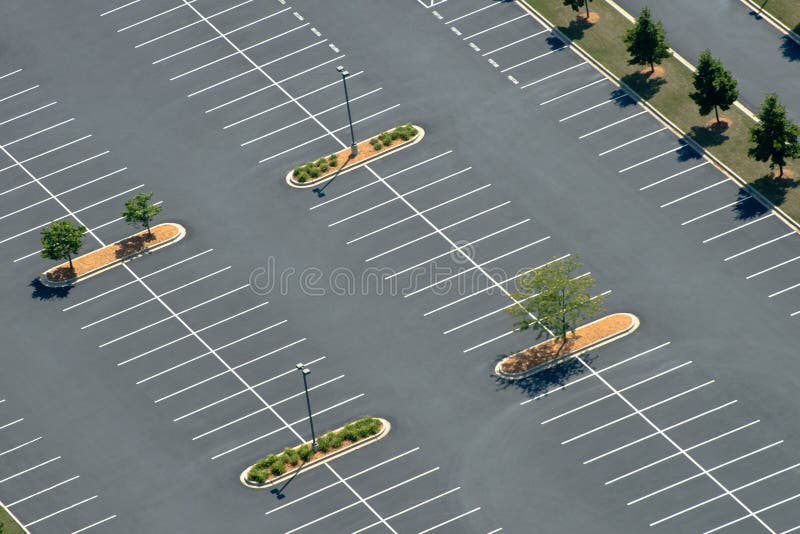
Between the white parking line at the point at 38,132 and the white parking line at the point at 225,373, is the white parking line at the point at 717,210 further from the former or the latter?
the white parking line at the point at 38,132

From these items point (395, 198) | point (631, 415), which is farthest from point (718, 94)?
point (631, 415)

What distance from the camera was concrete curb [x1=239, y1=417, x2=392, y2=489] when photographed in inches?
3590

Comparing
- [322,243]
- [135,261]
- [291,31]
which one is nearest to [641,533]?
[322,243]

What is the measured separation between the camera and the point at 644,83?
10962 centimetres

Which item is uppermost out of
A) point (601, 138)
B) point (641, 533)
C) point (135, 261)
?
point (601, 138)

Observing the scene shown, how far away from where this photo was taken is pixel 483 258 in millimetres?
100500

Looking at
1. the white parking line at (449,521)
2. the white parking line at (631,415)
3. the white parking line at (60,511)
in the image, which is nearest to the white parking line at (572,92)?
the white parking line at (631,415)

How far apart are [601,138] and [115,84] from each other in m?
30.6

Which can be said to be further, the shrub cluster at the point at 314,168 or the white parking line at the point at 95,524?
A: the shrub cluster at the point at 314,168

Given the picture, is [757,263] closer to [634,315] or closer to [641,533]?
[634,315]

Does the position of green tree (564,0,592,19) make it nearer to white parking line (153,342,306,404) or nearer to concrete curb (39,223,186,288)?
A: concrete curb (39,223,186,288)

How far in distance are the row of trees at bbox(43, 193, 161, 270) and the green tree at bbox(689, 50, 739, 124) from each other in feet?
105

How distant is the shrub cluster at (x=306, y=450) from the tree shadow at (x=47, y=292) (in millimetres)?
17279

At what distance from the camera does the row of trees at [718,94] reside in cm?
10144
